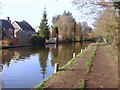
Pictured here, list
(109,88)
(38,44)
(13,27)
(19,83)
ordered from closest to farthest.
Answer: (109,88), (19,83), (38,44), (13,27)

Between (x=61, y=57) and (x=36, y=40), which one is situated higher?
(x=36, y=40)

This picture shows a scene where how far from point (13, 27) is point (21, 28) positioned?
4.93m

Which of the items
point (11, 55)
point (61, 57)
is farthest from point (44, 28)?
point (61, 57)

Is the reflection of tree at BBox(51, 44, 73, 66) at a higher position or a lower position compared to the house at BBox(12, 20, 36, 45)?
lower

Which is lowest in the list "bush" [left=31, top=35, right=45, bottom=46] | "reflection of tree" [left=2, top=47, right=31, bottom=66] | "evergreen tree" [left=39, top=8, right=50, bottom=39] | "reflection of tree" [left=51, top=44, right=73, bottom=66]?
"reflection of tree" [left=51, top=44, right=73, bottom=66]

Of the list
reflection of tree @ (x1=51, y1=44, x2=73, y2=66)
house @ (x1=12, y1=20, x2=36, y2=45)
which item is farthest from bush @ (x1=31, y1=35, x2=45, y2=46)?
reflection of tree @ (x1=51, y1=44, x2=73, y2=66)

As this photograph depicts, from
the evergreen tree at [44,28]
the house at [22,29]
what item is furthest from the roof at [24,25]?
the evergreen tree at [44,28]

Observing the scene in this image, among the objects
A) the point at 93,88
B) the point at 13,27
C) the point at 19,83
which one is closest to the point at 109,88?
the point at 93,88

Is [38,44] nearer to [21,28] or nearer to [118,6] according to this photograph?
[21,28]

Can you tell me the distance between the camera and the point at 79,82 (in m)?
13.3

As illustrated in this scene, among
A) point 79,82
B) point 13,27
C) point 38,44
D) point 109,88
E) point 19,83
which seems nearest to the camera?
point 109,88

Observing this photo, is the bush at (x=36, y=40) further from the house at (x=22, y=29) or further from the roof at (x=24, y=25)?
the roof at (x=24, y=25)

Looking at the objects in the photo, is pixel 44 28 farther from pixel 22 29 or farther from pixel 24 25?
pixel 24 25

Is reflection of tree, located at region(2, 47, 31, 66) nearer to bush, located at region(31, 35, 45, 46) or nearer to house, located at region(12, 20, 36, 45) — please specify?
bush, located at region(31, 35, 45, 46)
